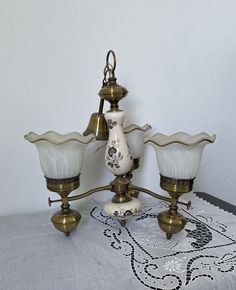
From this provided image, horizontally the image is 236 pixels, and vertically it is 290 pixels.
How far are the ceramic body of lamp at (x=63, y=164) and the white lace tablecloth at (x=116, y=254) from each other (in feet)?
0.14

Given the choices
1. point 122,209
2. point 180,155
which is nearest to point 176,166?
point 180,155

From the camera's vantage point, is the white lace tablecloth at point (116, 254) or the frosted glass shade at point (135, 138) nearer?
the white lace tablecloth at point (116, 254)

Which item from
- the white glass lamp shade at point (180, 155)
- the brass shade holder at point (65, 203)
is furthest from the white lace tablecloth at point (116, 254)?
the white glass lamp shade at point (180, 155)

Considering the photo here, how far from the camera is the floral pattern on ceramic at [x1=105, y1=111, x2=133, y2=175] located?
536 mm

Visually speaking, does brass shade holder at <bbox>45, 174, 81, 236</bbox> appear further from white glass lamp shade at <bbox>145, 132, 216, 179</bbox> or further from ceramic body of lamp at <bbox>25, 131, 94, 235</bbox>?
white glass lamp shade at <bbox>145, 132, 216, 179</bbox>

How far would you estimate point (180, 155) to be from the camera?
19.8 inches

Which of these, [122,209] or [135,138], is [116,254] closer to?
[122,209]

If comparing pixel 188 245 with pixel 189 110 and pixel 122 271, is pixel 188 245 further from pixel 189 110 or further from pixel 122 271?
pixel 189 110

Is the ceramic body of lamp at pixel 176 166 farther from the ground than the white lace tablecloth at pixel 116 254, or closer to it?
farther from the ground

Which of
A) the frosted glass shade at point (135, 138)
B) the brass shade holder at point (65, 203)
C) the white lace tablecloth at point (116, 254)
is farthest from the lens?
the frosted glass shade at point (135, 138)

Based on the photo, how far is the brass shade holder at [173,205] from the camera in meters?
0.52

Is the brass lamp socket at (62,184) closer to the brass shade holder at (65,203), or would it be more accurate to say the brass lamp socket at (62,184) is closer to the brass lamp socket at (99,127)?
the brass shade holder at (65,203)

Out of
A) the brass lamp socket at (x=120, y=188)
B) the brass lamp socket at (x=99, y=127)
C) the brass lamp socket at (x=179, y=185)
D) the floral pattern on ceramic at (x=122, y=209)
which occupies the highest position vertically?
the brass lamp socket at (x=99, y=127)

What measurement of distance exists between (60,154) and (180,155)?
0.21 m
